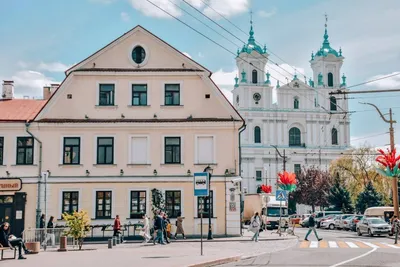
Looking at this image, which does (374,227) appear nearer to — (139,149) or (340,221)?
(340,221)

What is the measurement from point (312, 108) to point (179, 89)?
65.1m

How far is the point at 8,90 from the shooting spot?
39.8 meters

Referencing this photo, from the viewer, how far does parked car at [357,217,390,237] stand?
38625 mm

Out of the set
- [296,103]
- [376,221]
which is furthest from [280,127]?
[376,221]

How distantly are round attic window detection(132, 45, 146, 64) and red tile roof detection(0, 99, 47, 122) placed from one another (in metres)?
7.14

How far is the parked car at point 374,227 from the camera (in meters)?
38.6

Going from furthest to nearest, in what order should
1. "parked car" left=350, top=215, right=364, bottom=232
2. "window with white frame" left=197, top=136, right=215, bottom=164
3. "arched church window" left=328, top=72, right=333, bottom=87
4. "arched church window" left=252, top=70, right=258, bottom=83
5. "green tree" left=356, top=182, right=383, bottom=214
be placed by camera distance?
"arched church window" left=328, top=72, right=333, bottom=87 < "arched church window" left=252, top=70, right=258, bottom=83 < "green tree" left=356, top=182, right=383, bottom=214 < "parked car" left=350, top=215, right=364, bottom=232 < "window with white frame" left=197, top=136, right=215, bottom=164

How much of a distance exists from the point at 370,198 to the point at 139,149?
40112 millimetres

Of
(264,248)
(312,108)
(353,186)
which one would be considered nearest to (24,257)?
(264,248)

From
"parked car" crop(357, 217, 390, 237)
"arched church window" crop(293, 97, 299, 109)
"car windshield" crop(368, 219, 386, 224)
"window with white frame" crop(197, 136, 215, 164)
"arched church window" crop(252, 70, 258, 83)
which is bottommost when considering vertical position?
"parked car" crop(357, 217, 390, 237)

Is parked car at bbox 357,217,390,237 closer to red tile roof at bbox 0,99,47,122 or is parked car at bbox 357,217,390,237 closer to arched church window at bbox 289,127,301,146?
red tile roof at bbox 0,99,47,122

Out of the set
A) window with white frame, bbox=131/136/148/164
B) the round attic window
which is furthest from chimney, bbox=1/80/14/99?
window with white frame, bbox=131/136/148/164

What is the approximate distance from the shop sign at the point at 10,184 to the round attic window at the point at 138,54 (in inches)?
406

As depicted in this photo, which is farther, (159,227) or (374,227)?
(374,227)
